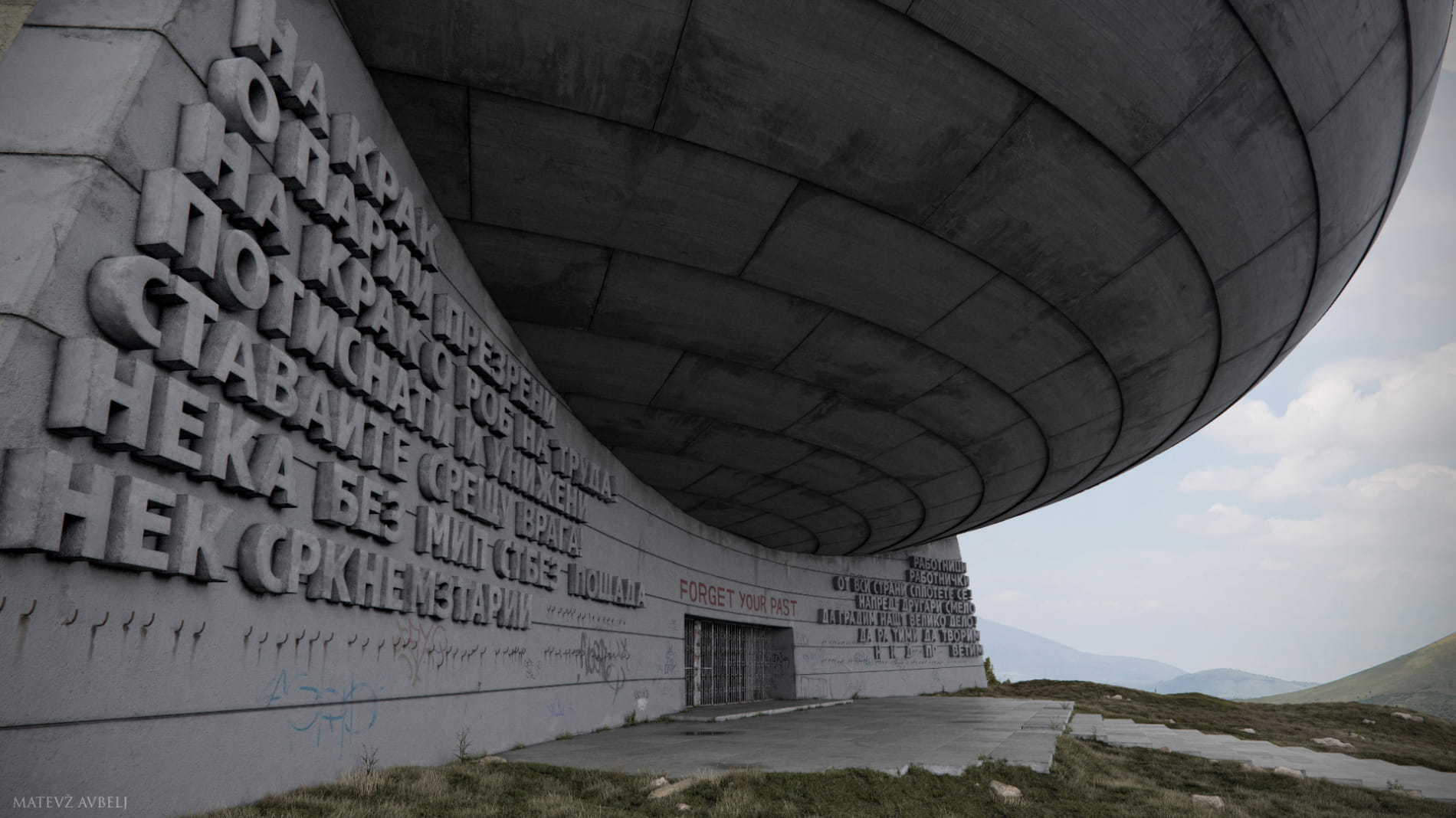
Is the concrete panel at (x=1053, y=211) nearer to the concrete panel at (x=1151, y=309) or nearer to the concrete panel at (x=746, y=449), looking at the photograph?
the concrete panel at (x=1151, y=309)

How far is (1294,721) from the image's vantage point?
24.4m

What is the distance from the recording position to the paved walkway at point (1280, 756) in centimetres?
1216

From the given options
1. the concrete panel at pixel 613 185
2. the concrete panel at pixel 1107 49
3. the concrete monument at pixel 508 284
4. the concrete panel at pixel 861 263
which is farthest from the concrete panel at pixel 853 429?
the concrete panel at pixel 1107 49

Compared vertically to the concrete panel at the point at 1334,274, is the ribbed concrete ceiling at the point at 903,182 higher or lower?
lower

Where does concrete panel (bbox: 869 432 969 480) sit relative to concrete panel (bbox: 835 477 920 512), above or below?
above

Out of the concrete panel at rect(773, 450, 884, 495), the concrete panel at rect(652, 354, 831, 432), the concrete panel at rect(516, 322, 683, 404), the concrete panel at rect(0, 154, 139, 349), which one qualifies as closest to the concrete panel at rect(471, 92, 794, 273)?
the concrete panel at rect(516, 322, 683, 404)

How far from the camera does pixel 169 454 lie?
4.50 metres

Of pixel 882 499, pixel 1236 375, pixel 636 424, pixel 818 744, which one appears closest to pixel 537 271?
pixel 636 424

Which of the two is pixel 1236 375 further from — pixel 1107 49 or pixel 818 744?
pixel 1107 49

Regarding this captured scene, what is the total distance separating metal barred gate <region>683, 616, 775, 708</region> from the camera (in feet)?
74.7

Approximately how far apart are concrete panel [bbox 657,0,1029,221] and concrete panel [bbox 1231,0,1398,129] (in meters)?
2.15

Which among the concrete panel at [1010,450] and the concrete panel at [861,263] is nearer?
the concrete panel at [861,263]

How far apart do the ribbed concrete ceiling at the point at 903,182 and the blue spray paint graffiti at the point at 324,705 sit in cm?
508

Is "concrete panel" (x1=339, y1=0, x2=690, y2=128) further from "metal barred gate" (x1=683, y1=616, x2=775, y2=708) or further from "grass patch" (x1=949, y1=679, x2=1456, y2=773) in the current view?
"grass patch" (x1=949, y1=679, x2=1456, y2=773)
